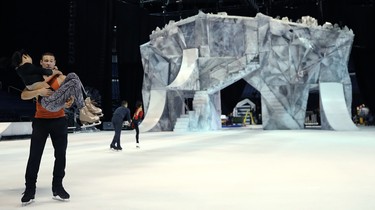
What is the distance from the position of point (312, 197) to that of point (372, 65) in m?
27.9

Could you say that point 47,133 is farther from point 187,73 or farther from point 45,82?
point 187,73

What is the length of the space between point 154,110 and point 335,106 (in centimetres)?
991

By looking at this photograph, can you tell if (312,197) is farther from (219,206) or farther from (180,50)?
(180,50)

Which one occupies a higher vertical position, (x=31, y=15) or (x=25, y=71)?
(x=31, y=15)

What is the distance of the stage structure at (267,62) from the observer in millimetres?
19062

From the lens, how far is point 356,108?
31750mm

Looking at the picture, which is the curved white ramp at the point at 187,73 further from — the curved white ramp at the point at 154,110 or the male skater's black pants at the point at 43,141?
the male skater's black pants at the point at 43,141

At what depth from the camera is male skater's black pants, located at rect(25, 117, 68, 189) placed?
3.68 metres

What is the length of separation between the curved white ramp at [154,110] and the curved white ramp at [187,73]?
2144mm

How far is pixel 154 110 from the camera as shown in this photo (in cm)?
2067

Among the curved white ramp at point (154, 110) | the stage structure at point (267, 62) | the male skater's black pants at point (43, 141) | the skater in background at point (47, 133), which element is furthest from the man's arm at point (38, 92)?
the curved white ramp at point (154, 110)

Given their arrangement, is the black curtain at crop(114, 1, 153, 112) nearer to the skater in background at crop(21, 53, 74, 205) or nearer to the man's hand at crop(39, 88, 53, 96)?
the skater in background at crop(21, 53, 74, 205)

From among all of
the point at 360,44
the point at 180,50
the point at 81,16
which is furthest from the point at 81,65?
the point at 360,44

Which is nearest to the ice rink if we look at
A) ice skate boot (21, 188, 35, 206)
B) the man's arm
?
ice skate boot (21, 188, 35, 206)
